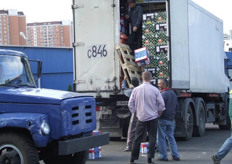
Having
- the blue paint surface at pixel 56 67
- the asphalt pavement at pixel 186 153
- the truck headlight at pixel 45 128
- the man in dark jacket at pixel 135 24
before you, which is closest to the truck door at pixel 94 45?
the man in dark jacket at pixel 135 24

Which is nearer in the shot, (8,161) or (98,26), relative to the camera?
(8,161)

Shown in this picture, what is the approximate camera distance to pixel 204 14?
669 inches

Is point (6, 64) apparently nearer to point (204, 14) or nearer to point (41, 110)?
point (41, 110)

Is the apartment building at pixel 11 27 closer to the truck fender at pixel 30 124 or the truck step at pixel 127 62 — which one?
the truck step at pixel 127 62

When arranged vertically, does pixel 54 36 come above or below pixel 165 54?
above

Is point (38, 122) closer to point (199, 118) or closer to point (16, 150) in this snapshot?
point (16, 150)

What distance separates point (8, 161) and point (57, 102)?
47.8 inches

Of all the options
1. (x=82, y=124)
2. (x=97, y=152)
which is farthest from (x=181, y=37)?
(x=82, y=124)

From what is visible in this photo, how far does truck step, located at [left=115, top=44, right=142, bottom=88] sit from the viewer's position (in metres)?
13.0

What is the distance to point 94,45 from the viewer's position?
13609 millimetres

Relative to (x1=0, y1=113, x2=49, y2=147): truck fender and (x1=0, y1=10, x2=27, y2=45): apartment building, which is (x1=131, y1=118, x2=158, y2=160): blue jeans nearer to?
(x1=0, y1=113, x2=49, y2=147): truck fender

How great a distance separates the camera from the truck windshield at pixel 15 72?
8.30 m

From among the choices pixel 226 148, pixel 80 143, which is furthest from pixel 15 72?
pixel 226 148

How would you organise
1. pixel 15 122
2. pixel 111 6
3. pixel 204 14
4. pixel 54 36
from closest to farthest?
1. pixel 15 122
2. pixel 111 6
3. pixel 204 14
4. pixel 54 36
